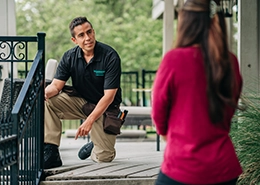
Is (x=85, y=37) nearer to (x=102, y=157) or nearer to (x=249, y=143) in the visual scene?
(x=102, y=157)

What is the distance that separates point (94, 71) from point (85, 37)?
1.01 feet

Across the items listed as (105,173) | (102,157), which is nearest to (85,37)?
(102,157)

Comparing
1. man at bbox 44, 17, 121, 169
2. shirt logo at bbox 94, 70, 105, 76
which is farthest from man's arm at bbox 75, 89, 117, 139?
shirt logo at bbox 94, 70, 105, 76

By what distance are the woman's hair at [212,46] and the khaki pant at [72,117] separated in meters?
2.90

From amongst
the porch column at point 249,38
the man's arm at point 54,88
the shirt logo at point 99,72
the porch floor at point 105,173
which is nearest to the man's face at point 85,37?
the shirt logo at point 99,72

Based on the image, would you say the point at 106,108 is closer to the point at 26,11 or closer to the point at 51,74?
the point at 51,74

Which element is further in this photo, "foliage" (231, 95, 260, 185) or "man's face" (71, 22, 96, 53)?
"man's face" (71, 22, 96, 53)

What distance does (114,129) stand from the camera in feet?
19.4

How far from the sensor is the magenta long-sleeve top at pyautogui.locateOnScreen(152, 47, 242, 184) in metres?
2.98

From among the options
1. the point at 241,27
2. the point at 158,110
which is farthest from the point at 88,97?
the point at 158,110

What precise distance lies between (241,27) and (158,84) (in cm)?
410

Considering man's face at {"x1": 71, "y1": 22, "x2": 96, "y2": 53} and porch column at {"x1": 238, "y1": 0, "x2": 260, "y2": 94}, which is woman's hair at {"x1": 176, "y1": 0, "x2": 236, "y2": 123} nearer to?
man's face at {"x1": 71, "y1": 22, "x2": 96, "y2": 53}

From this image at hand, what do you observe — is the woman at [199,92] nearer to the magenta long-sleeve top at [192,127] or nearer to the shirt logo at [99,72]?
the magenta long-sleeve top at [192,127]

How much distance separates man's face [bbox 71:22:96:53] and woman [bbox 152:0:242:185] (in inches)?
112
